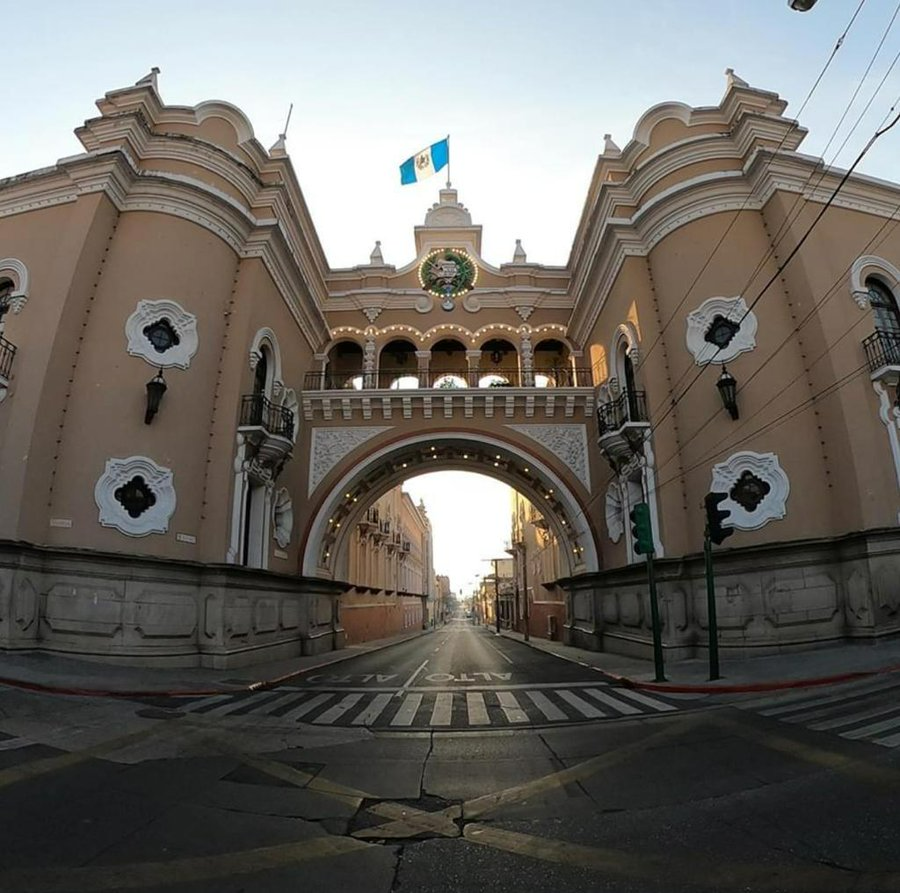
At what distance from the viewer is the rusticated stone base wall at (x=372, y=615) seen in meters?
29.9

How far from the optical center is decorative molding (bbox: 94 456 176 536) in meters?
14.5

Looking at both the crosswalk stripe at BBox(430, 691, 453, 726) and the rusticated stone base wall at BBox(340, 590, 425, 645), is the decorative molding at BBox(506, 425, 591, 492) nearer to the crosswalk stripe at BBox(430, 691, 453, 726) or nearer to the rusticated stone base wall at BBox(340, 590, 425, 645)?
the rusticated stone base wall at BBox(340, 590, 425, 645)

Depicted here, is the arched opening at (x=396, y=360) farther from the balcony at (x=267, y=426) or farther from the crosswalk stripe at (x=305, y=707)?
the crosswalk stripe at (x=305, y=707)

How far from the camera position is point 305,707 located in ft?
34.5

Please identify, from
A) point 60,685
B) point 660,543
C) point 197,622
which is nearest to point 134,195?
point 197,622

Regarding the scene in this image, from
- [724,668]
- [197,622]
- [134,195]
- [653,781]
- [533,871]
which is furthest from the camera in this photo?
[134,195]

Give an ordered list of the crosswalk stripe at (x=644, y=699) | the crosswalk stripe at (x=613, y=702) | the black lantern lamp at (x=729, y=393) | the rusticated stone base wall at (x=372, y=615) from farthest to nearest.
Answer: the rusticated stone base wall at (x=372, y=615) < the black lantern lamp at (x=729, y=393) < the crosswalk stripe at (x=644, y=699) < the crosswalk stripe at (x=613, y=702)

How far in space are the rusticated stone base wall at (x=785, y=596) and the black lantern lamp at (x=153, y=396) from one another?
13593 millimetres

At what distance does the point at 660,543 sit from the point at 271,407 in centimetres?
1222

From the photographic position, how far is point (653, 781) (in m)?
5.58

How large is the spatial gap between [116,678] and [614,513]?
15006mm

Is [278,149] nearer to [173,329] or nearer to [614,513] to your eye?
[173,329]

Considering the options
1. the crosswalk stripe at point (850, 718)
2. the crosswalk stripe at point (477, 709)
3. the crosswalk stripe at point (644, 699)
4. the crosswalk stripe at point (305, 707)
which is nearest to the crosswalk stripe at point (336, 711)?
the crosswalk stripe at point (305, 707)

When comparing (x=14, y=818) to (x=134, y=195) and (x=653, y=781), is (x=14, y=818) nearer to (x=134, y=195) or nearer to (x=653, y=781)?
(x=653, y=781)
